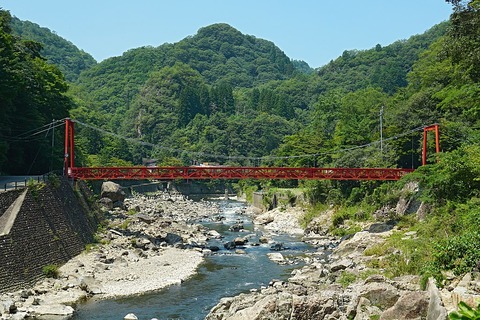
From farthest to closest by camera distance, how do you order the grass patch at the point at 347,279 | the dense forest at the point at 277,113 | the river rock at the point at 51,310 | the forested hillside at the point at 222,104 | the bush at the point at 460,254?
the forested hillside at the point at 222,104 < the dense forest at the point at 277,113 < the grass patch at the point at 347,279 < the river rock at the point at 51,310 < the bush at the point at 460,254

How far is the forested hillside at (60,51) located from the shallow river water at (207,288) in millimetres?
152706

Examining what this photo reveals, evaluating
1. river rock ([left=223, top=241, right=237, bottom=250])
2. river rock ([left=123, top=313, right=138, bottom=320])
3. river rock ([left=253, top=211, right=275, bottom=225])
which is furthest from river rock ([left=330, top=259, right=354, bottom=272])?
river rock ([left=253, top=211, right=275, bottom=225])

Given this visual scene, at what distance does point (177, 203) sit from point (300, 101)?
74.4 metres

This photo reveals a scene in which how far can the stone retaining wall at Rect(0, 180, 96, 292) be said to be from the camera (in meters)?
19.4

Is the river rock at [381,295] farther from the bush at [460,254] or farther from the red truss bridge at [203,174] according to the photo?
the red truss bridge at [203,174]

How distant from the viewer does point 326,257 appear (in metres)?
27.5

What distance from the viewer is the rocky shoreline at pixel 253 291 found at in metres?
12.2

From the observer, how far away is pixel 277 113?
112 meters

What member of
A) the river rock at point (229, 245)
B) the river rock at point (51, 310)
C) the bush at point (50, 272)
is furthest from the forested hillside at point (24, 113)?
the river rock at point (51, 310)

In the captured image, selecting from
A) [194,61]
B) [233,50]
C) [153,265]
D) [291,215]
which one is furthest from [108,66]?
[153,265]

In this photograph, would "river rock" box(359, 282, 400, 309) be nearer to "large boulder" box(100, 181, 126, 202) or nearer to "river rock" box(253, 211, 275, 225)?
"river rock" box(253, 211, 275, 225)

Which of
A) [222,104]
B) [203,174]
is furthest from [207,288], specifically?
[222,104]

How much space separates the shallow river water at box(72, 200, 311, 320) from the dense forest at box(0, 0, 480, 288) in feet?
23.0

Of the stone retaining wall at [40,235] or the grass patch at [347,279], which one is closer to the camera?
the grass patch at [347,279]
